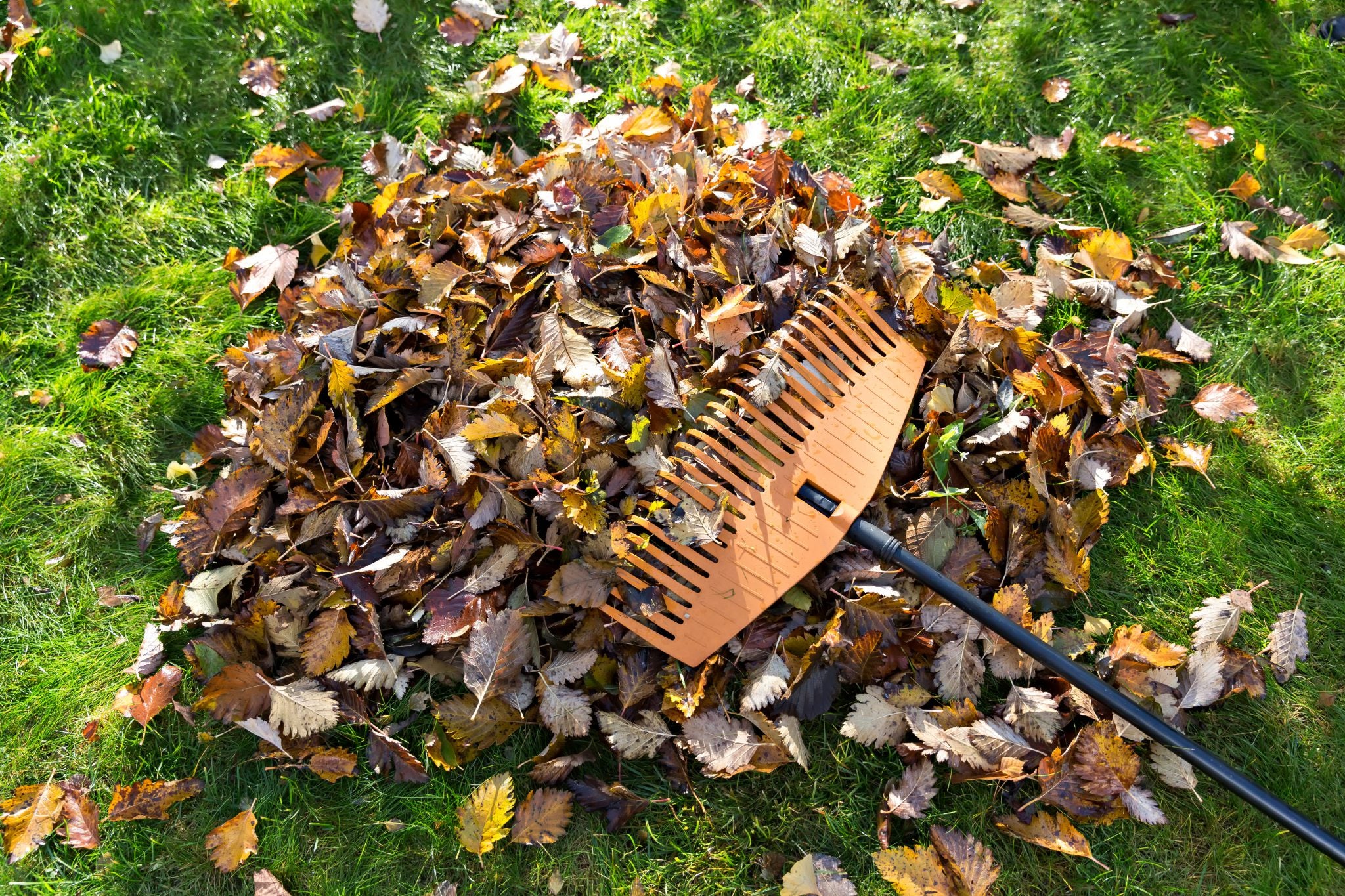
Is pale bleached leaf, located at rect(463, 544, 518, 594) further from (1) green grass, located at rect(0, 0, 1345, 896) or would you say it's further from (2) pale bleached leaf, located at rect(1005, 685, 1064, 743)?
(2) pale bleached leaf, located at rect(1005, 685, 1064, 743)

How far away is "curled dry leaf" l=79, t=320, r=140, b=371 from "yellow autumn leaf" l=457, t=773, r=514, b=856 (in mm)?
2085

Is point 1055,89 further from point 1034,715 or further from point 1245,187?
point 1034,715

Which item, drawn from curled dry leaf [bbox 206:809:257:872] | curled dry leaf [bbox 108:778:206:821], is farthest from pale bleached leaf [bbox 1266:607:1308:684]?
curled dry leaf [bbox 108:778:206:821]

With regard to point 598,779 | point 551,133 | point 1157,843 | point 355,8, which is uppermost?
point 355,8

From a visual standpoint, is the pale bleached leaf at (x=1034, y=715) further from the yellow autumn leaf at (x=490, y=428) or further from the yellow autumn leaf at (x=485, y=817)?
the yellow autumn leaf at (x=490, y=428)

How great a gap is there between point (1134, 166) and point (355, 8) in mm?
3216

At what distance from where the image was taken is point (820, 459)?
7.20 ft


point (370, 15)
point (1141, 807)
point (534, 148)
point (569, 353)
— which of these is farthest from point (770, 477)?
point (370, 15)

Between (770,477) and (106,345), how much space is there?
8.17ft

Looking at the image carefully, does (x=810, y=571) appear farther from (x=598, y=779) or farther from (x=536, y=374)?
(x=536, y=374)

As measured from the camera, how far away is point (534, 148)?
128 inches

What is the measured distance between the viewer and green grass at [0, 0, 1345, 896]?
2172 mm

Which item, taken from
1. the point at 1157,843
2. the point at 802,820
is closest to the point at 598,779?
the point at 802,820

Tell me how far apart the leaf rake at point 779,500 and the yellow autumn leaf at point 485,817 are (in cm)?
57
